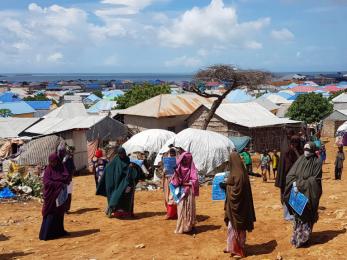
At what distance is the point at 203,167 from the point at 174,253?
9007 millimetres

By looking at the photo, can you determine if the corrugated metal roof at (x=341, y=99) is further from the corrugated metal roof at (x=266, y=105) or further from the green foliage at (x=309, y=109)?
the green foliage at (x=309, y=109)

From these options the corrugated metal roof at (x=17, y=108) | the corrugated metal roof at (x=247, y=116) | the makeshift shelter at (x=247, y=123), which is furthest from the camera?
the corrugated metal roof at (x=17, y=108)

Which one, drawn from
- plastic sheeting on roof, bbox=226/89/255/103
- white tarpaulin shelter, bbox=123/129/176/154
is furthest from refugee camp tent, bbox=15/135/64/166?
plastic sheeting on roof, bbox=226/89/255/103

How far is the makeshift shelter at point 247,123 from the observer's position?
2359 cm

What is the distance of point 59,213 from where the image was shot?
7.45 meters

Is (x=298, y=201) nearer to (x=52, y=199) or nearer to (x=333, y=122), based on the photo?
(x=52, y=199)

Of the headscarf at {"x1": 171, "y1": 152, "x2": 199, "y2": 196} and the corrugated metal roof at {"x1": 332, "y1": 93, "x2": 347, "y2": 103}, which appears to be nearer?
the headscarf at {"x1": 171, "y1": 152, "x2": 199, "y2": 196}

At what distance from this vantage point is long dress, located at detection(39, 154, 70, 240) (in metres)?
7.34

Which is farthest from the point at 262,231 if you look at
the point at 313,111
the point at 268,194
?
the point at 313,111

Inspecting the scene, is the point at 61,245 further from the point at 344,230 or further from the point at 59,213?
the point at 344,230

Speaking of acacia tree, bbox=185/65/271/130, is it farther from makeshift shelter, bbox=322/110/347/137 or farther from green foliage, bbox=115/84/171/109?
green foliage, bbox=115/84/171/109

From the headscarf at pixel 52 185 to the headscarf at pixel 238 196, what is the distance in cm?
290

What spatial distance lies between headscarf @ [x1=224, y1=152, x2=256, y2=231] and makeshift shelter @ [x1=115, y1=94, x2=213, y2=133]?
61.7 feet

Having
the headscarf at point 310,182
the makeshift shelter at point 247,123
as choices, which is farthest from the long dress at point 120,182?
the makeshift shelter at point 247,123
